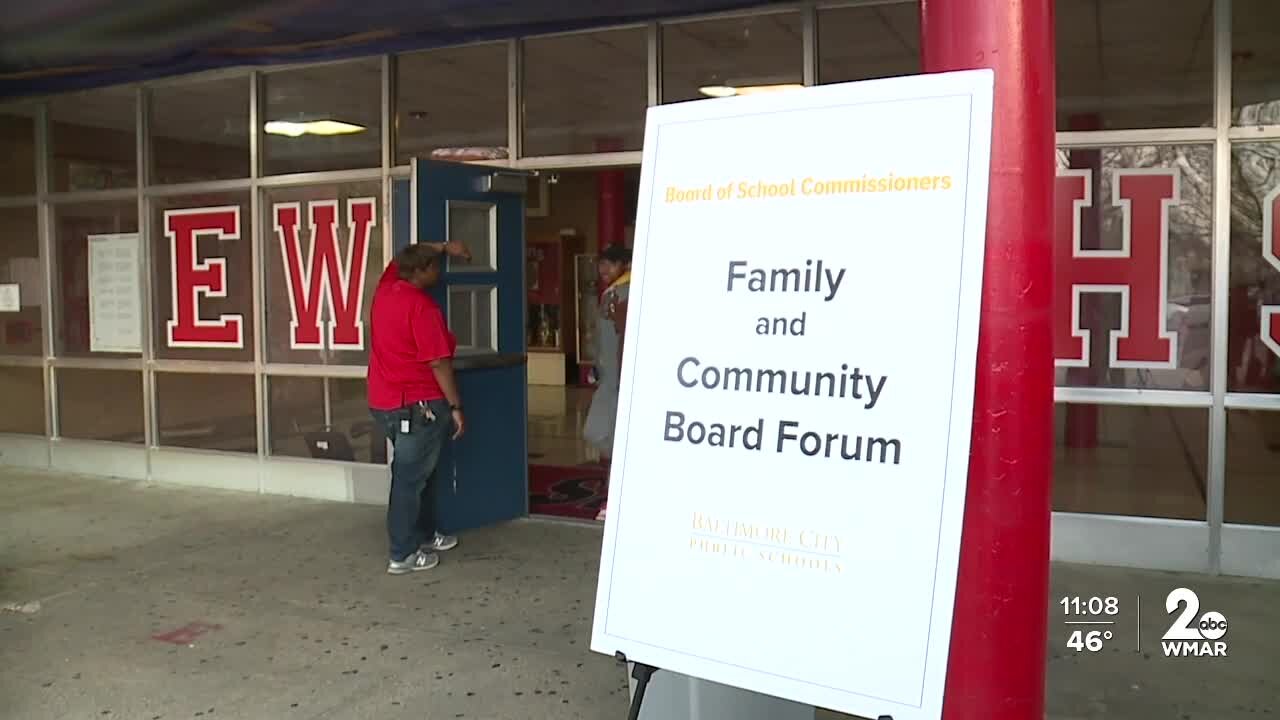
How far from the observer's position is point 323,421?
7473 millimetres

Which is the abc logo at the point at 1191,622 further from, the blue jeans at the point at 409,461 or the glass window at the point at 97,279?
the glass window at the point at 97,279

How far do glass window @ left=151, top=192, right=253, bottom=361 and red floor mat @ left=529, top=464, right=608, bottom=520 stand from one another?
2.36m

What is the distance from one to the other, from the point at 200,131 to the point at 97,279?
5.33 feet

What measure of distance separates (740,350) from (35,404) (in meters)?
8.64

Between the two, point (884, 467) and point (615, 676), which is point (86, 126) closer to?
point (615, 676)

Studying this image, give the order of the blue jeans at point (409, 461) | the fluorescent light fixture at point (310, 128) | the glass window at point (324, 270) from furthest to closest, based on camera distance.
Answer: the fluorescent light fixture at point (310, 128) → the glass window at point (324, 270) → the blue jeans at point (409, 461)

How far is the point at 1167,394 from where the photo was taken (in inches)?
211

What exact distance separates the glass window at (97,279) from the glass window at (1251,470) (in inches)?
299

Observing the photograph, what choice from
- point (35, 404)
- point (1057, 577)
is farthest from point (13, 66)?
point (1057, 577)

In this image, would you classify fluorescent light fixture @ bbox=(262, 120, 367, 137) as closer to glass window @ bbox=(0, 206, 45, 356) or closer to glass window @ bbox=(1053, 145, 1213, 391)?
glass window @ bbox=(0, 206, 45, 356)

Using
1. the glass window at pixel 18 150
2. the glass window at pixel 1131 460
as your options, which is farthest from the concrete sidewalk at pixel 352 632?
the glass window at pixel 18 150

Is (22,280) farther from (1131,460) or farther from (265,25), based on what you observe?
(1131,460)

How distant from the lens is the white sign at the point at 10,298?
9195mm

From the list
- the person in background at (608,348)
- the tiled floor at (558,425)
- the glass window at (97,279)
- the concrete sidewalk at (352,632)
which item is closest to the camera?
the concrete sidewalk at (352,632)
